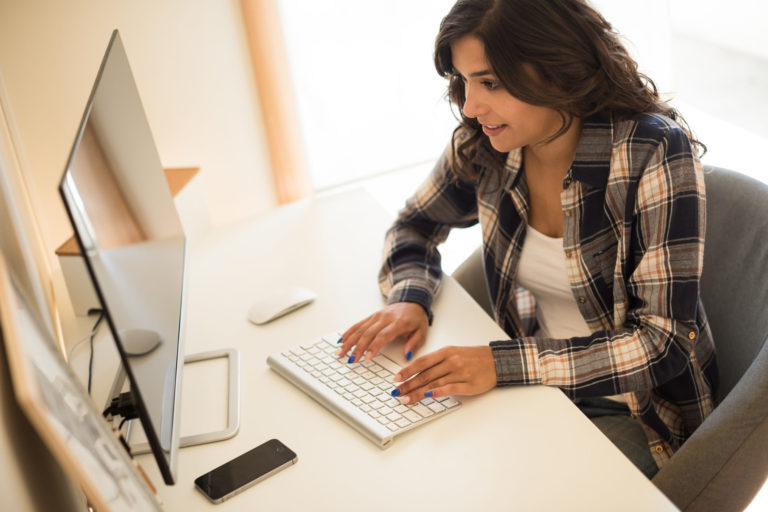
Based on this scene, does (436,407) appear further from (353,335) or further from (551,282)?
(551,282)

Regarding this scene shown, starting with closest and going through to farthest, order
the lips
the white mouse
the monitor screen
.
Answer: the monitor screen < the lips < the white mouse

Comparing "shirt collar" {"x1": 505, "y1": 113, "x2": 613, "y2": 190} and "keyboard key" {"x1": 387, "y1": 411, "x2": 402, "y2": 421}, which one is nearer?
"keyboard key" {"x1": 387, "y1": 411, "x2": 402, "y2": 421}

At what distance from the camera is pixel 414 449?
958 millimetres

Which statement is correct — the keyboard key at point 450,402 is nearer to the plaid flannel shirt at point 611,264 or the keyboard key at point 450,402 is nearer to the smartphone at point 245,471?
the plaid flannel shirt at point 611,264

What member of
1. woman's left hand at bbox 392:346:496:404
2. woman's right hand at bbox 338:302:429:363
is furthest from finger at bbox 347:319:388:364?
woman's left hand at bbox 392:346:496:404

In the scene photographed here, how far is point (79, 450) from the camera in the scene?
58cm

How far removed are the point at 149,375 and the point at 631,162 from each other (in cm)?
80

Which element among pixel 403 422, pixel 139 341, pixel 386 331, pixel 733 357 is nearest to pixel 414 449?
pixel 403 422

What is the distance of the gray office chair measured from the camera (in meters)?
0.96

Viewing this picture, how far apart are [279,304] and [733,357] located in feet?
2.66

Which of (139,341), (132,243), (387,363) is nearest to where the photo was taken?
(139,341)

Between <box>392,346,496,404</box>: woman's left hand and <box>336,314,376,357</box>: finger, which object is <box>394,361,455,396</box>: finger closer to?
<box>392,346,496,404</box>: woman's left hand

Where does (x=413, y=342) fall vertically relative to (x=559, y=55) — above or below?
below

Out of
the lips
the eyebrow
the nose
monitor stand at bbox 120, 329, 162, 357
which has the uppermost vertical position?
the eyebrow
